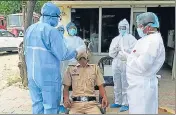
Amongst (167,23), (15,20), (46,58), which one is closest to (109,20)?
(167,23)

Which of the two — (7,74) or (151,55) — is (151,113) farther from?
(7,74)

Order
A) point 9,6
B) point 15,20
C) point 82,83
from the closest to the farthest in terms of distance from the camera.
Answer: point 82,83 → point 15,20 → point 9,6

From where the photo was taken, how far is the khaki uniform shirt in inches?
164

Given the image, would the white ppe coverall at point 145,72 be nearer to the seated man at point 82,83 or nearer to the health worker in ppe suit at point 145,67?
the health worker in ppe suit at point 145,67

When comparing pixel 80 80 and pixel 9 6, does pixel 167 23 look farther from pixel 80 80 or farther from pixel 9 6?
pixel 9 6

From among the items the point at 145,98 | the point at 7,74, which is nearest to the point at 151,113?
the point at 145,98

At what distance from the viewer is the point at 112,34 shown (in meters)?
10.6

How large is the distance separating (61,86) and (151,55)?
1278 millimetres

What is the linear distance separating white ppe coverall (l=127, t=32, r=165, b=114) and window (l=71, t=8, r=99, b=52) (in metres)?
6.71

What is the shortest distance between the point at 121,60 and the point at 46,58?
2.31 metres

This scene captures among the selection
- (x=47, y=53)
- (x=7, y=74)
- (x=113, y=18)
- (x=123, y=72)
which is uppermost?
(x=113, y=18)

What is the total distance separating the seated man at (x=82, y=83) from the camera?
4.14 metres

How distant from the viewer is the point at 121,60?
5.81 m

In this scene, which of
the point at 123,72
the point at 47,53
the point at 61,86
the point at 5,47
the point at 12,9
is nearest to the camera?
the point at 47,53
